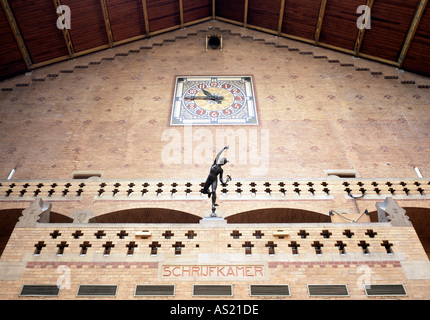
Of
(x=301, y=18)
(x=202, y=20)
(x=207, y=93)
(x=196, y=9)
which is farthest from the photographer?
(x=202, y=20)

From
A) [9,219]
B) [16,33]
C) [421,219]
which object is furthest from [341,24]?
[9,219]

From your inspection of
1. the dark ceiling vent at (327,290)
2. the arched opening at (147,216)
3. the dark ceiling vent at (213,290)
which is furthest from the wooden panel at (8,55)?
the dark ceiling vent at (327,290)

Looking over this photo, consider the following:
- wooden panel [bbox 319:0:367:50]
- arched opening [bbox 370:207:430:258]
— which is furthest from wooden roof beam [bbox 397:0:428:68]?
arched opening [bbox 370:207:430:258]

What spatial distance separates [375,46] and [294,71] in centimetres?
341

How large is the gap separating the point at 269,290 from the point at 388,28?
502 inches

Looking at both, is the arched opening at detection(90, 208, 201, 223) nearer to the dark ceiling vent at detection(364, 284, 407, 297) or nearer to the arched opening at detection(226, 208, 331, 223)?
the arched opening at detection(226, 208, 331, 223)

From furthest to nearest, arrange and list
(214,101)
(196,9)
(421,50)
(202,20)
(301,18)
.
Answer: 1. (202,20)
2. (196,9)
3. (301,18)
4. (421,50)
5. (214,101)

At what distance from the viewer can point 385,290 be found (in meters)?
7.92

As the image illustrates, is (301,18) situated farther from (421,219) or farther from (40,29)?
(40,29)

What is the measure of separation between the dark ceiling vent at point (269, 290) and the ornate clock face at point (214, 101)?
7.73 metres

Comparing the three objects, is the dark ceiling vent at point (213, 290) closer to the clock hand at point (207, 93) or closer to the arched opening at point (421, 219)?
the arched opening at point (421, 219)

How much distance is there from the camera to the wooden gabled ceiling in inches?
637

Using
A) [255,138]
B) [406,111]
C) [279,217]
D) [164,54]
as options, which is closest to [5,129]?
[164,54]

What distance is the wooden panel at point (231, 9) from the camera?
1916cm
